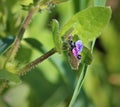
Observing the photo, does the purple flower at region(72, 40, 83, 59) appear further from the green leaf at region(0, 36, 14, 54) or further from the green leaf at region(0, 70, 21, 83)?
the green leaf at region(0, 36, 14, 54)

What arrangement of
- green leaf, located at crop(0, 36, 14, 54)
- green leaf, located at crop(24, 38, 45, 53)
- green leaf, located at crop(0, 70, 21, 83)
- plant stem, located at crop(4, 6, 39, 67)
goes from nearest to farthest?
green leaf, located at crop(0, 70, 21, 83) → plant stem, located at crop(4, 6, 39, 67) → green leaf, located at crop(0, 36, 14, 54) → green leaf, located at crop(24, 38, 45, 53)

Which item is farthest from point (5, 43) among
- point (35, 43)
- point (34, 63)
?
point (34, 63)

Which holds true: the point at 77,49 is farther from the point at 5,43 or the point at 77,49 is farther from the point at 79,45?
the point at 5,43

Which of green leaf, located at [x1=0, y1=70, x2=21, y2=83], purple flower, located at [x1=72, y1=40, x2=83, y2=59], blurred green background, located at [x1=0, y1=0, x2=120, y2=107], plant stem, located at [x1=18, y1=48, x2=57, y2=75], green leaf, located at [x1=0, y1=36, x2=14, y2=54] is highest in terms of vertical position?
green leaf, located at [x1=0, y1=70, x2=21, y2=83]

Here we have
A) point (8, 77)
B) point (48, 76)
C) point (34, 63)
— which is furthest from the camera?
point (48, 76)

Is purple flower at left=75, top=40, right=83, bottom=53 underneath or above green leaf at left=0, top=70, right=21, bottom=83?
underneath

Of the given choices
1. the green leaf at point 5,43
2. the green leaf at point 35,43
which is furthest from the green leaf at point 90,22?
the green leaf at point 35,43

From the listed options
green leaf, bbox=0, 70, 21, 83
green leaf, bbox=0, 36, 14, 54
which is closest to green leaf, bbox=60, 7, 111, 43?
green leaf, bbox=0, 70, 21, 83
